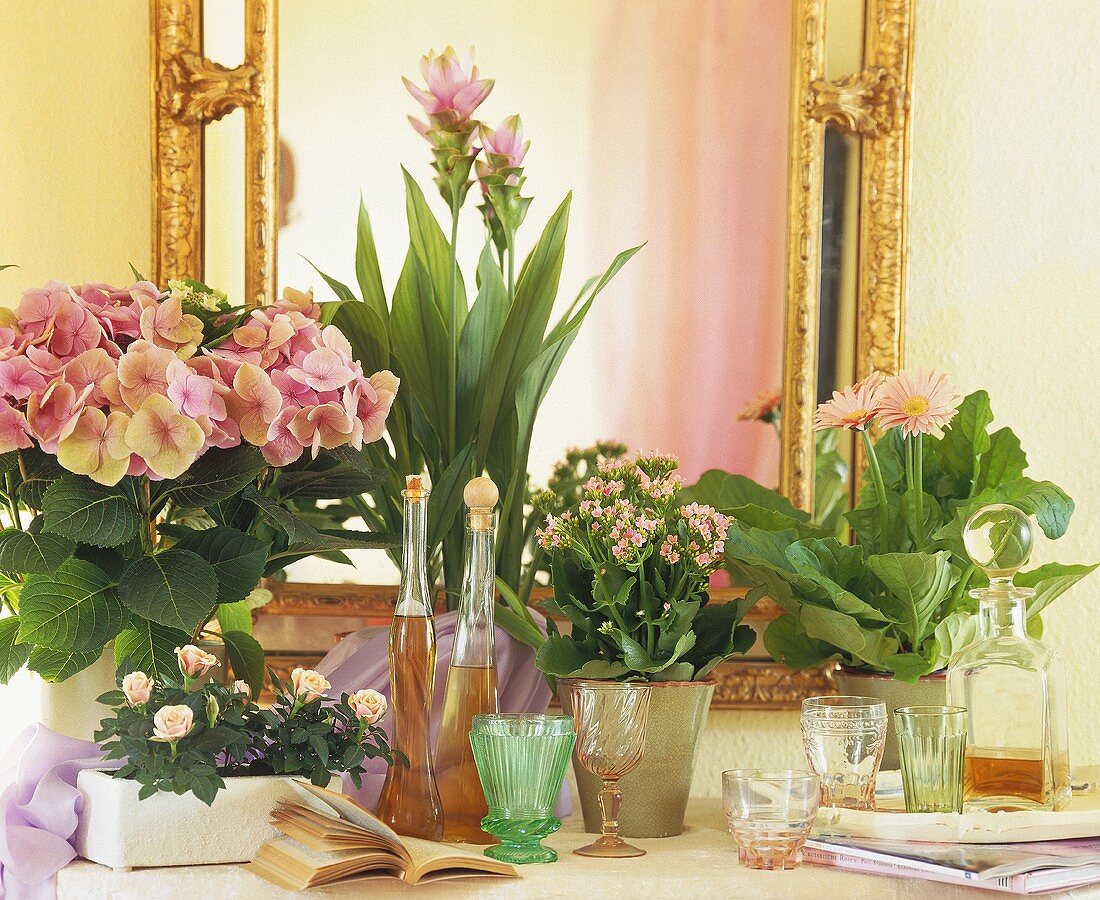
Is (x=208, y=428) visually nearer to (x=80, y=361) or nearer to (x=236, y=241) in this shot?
(x=80, y=361)

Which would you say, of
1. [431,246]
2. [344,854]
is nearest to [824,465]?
[431,246]

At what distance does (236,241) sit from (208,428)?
427 mm

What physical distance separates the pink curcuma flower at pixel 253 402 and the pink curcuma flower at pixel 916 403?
1.63 feet

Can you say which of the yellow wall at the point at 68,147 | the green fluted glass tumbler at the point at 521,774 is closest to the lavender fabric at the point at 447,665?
the green fluted glass tumbler at the point at 521,774

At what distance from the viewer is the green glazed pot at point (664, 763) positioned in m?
0.90

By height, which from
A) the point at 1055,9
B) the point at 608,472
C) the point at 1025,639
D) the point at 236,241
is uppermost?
the point at 1055,9

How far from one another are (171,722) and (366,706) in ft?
0.45

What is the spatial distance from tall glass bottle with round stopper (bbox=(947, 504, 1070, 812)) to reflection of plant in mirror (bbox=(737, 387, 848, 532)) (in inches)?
11.9

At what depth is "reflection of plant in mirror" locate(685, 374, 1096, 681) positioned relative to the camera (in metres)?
0.96

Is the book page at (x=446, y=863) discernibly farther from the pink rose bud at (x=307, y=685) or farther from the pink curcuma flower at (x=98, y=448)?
the pink curcuma flower at (x=98, y=448)

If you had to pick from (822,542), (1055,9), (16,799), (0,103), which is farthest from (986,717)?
(0,103)

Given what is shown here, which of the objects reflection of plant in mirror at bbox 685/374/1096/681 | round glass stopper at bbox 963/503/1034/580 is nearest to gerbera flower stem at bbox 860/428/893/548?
reflection of plant in mirror at bbox 685/374/1096/681

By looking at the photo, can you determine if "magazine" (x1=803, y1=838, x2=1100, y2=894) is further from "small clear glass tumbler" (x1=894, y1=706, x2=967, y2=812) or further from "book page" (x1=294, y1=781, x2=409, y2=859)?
"book page" (x1=294, y1=781, x2=409, y2=859)

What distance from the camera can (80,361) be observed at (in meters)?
0.81
